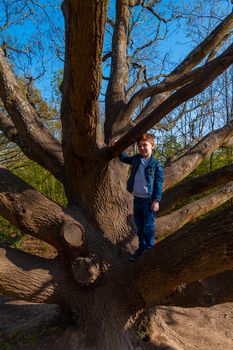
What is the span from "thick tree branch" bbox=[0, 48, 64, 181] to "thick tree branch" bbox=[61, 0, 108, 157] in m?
0.39

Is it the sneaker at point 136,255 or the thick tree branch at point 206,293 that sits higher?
the sneaker at point 136,255

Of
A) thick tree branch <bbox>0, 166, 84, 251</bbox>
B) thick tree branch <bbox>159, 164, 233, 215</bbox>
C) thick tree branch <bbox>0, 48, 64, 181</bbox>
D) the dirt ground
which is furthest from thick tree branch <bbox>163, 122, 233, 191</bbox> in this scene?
the dirt ground

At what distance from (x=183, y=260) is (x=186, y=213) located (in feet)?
5.90

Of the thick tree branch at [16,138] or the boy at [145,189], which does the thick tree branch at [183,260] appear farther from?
the thick tree branch at [16,138]

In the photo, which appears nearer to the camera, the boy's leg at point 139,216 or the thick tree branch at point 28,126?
the boy's leg at point 139,216

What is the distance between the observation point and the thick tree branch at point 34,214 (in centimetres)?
288

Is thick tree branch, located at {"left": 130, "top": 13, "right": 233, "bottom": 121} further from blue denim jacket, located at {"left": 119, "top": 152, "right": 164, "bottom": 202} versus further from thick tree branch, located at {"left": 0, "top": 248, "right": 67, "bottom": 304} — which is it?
thick tree branch, located at {"left": 0, "top": 248, "right": 67, "bottom": 304}

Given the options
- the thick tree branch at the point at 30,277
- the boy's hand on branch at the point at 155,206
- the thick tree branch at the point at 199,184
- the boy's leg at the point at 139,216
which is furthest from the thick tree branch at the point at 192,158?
the thick tree branch at the point at 30,277

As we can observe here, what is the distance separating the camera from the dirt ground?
9.85 feet

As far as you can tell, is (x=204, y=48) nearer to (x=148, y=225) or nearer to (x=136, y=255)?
(x=148, y=225)

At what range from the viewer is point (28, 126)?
338 cm

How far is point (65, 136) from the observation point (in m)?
3.22

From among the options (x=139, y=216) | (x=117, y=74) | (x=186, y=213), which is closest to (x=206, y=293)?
(x=139, y=216)

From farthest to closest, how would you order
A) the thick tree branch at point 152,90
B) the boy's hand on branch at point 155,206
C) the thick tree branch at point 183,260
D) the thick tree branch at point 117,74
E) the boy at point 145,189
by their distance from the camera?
the thick tree branch at point 117,74, the thick tree branch at point 152,90, the boy at point 145,189, the boy's hand on branch at point 155,206, the thick tree branch at point 183,260
